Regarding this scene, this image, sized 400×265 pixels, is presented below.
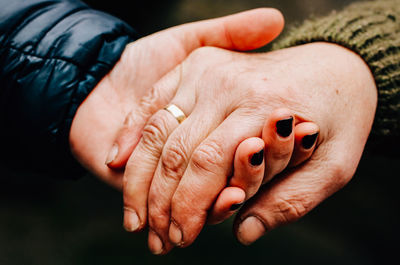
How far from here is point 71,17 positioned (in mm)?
997

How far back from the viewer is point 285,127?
0.62 metres

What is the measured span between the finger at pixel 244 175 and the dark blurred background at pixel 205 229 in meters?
0.77

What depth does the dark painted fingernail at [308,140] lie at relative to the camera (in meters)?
0.66

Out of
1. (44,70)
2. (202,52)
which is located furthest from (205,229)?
(44,70)

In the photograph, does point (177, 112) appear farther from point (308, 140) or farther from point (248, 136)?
point (308, 140)

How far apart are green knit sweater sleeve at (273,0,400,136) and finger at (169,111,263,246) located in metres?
0.46

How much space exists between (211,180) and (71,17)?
0.79 metres

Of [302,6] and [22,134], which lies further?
[302,6]

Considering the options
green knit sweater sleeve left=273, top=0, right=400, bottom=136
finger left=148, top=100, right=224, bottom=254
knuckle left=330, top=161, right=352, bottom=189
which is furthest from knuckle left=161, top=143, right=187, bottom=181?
green knit sweater sleeve left=273, top=0, right=400, bottom=136

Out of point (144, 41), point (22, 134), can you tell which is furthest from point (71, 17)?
point (22, 134)

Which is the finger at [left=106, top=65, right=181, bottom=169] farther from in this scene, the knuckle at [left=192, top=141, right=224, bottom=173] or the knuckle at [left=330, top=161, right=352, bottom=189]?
the knuckle at [left=330, top=161, right=352, bottom=189]

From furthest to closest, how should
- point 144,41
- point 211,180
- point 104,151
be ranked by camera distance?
point 144,41, point 104,151, point 211,180

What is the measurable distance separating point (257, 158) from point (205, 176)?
5.5 inches

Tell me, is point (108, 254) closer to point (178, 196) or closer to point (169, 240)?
point (169, 240)
